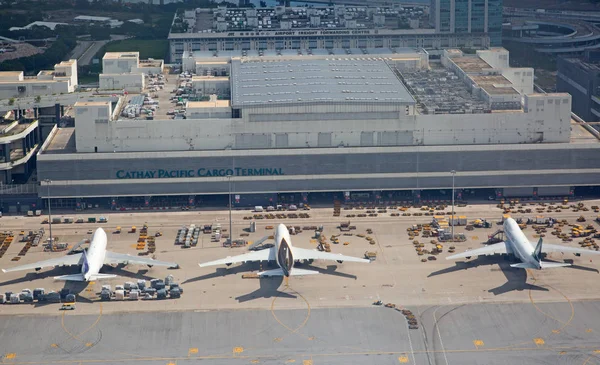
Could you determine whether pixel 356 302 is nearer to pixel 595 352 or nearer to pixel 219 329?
pixel 219 329

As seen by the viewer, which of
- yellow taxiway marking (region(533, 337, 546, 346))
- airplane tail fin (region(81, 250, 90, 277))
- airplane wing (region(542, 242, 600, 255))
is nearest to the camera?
yellow taxiway marking (region(533, 337, 546, 346))

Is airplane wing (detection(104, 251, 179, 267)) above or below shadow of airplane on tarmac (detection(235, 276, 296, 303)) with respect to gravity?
above

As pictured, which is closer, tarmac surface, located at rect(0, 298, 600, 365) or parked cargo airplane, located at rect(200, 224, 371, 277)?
tarmac surface, located at rect(0, 298, 600, 365)

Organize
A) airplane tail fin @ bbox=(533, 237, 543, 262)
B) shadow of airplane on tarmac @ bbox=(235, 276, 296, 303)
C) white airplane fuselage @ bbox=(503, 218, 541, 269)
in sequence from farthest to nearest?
white airplane fuselage @ bbox=(503, 218, 541, 269), airplane tail fin @ bbox=(533, 237, 543, 262), shadow of airplane on tarmac @ bbox=(235, 276, 296, 303)

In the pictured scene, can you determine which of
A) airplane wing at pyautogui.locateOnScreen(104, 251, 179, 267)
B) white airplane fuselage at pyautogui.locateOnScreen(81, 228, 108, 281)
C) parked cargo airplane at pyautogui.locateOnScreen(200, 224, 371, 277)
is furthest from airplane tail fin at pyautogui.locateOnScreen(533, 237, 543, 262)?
white airplane fuselage at pyautogui.locateOnScreen(81, 228, 108, 281)

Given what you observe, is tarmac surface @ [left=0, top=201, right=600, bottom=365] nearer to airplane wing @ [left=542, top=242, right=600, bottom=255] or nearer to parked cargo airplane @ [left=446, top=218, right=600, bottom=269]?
parked cargo airplane @ [left=446, top=218, right=600, bottom=269]

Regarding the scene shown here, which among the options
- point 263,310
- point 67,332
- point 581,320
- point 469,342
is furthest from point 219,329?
point 581,320

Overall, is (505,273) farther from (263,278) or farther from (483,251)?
(263,278)

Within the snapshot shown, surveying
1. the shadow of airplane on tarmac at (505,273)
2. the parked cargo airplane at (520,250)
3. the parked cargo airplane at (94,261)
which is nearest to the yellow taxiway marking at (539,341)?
the shadow of airplane on tarmac at (505,273)
